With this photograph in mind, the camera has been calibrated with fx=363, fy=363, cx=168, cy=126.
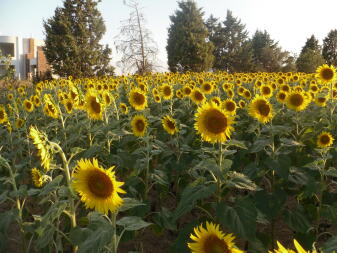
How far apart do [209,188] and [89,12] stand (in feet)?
135

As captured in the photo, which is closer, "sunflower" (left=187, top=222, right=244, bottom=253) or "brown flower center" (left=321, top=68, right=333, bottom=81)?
"sunflower" (left=187, top=222, right=244, bottom=253)

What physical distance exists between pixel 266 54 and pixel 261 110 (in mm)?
45168

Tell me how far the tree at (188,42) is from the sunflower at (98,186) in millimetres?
40540

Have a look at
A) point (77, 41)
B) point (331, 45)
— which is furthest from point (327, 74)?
point (331, 45)

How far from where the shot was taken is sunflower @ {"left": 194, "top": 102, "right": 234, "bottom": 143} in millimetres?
2914

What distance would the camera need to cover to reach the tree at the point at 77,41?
1476 inches

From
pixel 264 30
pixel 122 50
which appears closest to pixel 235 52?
pixel 264 30

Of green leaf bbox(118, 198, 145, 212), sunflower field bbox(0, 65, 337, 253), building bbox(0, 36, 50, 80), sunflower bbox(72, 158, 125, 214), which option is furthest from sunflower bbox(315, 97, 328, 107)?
building bbox(0, 36, 50, 80)

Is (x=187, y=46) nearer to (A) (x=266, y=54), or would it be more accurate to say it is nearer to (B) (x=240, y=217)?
(A) (x=266, y=54)

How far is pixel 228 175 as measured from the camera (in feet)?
9.55

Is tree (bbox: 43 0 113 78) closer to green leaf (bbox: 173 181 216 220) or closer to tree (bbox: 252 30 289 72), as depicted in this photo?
tree (bbox: 252 30 289 72)

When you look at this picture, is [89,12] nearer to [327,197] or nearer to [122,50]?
[122,50]

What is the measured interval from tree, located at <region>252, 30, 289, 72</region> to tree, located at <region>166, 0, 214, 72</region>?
761 cm

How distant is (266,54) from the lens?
46781 mm
